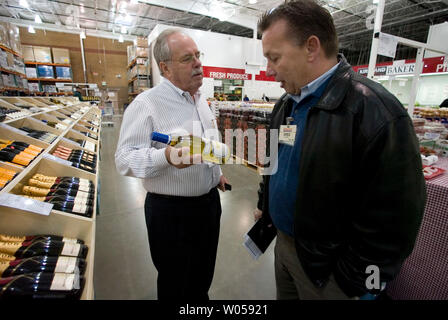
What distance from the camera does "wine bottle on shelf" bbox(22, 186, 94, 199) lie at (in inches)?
66.4

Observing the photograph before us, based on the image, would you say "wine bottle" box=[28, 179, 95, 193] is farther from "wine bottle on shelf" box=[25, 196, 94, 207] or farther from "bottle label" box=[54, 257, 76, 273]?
"bottle label" box=[54, 257, 76, 273]

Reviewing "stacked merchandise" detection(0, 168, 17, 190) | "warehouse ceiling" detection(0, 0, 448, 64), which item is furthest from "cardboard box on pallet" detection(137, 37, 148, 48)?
"stacked merchandise" detection(0, 168, 17, 190)

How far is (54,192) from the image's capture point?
5.87 feet

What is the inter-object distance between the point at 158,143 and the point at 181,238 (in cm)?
63

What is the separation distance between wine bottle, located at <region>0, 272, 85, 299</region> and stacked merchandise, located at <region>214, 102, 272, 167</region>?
10.5 feet

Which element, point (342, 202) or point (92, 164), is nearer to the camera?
point (342, 202)

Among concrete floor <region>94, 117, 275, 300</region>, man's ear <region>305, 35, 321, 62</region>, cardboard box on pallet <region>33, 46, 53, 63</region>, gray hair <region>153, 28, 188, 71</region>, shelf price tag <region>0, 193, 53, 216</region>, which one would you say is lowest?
concrete floor <region>94, 117, 275, 300</region>

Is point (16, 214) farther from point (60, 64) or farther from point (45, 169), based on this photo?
point (60, 64)

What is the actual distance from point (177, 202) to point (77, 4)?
44.4 feet

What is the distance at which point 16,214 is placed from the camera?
123 centimetres

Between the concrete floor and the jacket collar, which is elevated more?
the jacket collar

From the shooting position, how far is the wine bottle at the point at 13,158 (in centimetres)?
178

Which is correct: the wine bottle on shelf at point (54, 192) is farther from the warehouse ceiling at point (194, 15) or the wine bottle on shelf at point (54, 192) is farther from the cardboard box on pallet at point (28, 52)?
the cardboard box on pallet at point (28, 52)
